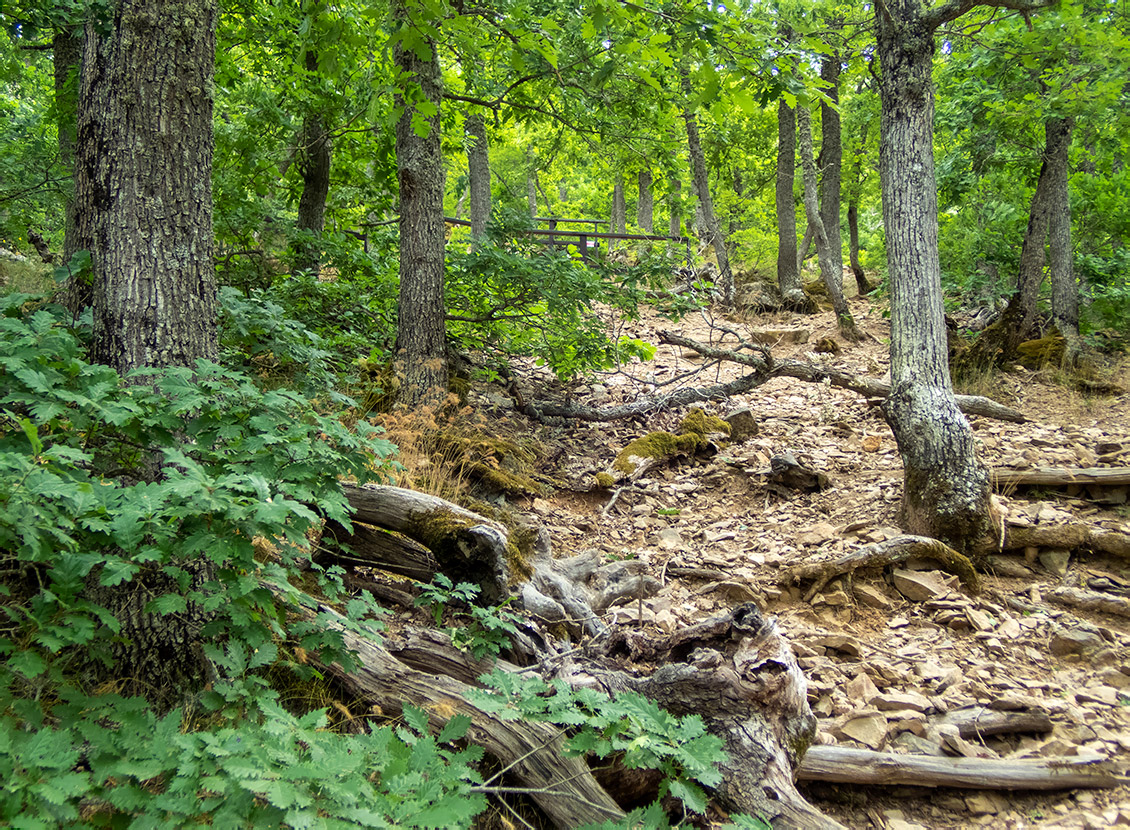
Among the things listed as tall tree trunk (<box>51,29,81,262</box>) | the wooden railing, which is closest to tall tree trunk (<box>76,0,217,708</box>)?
tall tree trunk (<box>51,29,81,262</box>)

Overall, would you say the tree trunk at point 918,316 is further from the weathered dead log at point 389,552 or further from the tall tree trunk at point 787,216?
Result: the tall tree trunk at point 787,216

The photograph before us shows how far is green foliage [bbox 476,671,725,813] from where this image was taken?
2.02 m

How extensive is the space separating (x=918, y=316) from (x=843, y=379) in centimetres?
221

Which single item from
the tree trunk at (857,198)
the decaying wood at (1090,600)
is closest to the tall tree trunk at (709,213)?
the tree trunk at (857,198)

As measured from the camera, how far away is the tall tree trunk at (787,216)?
13.4 metres

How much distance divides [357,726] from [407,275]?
4663mm

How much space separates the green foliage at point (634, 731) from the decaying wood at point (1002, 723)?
1.68 m

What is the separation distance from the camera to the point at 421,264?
252 inches

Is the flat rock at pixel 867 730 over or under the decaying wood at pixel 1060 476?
under

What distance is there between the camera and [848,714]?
323 centimetres

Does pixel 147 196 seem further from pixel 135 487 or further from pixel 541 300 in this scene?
pixel 541 300

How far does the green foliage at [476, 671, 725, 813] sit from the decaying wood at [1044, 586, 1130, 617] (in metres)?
3.17

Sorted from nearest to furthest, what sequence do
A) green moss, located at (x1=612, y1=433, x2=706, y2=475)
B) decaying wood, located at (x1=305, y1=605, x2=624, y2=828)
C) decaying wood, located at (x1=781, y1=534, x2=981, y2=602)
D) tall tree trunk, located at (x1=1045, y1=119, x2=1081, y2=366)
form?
decaying wood, located at (x1=305, y1=605, x2=624, y2=828)
decaying wood, located at (x1=781, y1=534, x2=981, y2=602)
green moss, located at (x1=612, y1=433, x2=706, y2=475)
tall tree trunk, located at (x1=1045, y1=119, x2=1081, y2=366)

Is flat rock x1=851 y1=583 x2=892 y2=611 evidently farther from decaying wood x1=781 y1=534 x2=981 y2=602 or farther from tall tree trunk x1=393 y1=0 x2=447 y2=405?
tall tree trunk x1=393 y1=0 x2=447 y2=405
